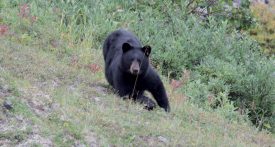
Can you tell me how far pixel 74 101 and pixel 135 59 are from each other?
127cm

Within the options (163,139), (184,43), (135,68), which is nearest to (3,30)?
(135,68)

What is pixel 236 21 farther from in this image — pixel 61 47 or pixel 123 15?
pixel 61 47

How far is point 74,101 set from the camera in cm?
677

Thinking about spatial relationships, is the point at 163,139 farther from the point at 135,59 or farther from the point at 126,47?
the point at 126,47

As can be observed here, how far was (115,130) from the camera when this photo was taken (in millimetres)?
6098

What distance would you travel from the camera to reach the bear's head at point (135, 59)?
7605mm

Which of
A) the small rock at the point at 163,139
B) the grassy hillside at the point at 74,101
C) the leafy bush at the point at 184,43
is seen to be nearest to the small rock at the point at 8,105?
the grassy hillside at the point at 74,101

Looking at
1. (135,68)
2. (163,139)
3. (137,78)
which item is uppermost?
(135,68)

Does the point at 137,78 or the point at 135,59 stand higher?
the point at 135,59

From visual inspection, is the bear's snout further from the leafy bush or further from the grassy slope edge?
the leafy bush

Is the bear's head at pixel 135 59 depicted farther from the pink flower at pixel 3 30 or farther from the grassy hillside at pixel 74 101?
the pink flower at pixel 3 30

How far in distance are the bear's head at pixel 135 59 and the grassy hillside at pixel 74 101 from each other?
45 cm

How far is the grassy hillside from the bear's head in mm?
448

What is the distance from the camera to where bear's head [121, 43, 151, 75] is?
25.0 feet
